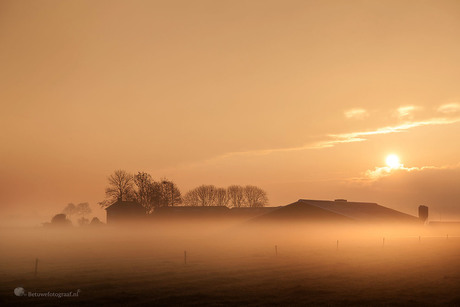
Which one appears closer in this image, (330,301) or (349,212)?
(330,301)

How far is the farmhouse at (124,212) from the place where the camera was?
119 metres

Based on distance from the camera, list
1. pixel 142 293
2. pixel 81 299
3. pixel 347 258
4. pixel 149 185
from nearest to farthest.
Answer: pixel 81 299 < pixel 142 293 < pixel 347 258 < pixel 149 185

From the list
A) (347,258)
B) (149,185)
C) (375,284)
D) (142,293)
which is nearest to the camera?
(142,293)

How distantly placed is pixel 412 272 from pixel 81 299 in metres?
23.4

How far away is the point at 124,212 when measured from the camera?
392 ft

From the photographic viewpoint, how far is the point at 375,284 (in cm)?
2742

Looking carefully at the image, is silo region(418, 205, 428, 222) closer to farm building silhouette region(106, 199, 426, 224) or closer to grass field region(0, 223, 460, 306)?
farm building silhouette region(106, 199, 426, 224)

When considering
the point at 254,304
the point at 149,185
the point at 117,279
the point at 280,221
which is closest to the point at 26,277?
the point at 117,279

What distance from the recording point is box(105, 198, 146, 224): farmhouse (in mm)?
119188

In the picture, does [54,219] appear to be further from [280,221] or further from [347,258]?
[347,258]
